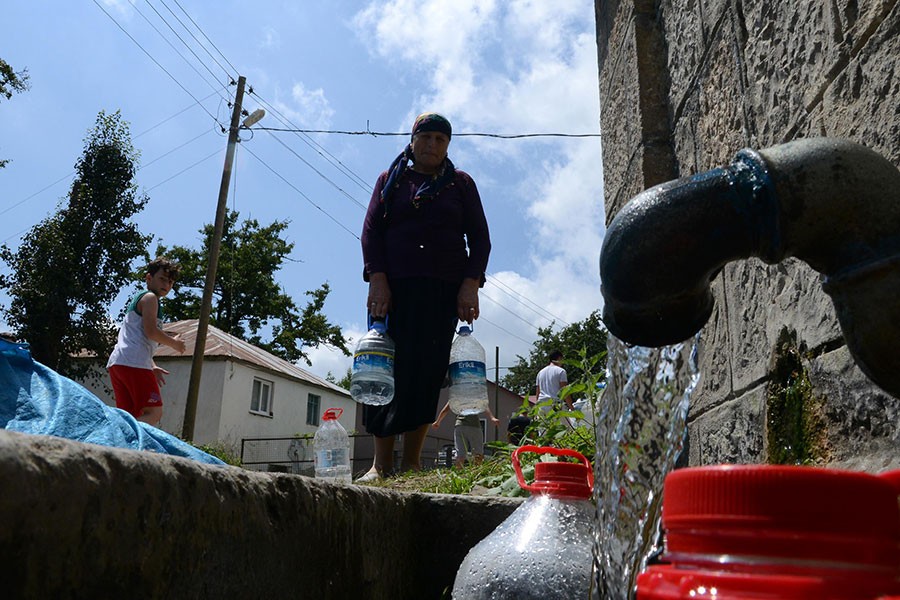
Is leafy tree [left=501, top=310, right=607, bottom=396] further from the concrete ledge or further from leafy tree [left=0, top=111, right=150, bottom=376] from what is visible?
the concrete ledge

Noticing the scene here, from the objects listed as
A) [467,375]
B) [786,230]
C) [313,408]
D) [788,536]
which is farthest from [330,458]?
[313,408]

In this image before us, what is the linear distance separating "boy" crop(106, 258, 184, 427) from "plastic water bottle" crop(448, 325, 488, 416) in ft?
7.29

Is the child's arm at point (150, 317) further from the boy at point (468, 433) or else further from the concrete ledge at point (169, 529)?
the concrete ledge at point (169, 529)

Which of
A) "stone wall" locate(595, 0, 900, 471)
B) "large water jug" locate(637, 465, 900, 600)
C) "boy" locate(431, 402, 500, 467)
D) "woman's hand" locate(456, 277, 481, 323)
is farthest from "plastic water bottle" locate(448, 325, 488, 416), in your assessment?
"large water jug" locate(637, 465, 900, 600)

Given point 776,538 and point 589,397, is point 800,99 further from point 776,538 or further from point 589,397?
point 589,397

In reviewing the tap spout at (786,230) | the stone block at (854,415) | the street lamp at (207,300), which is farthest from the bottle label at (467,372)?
the street lamp at (207,300)

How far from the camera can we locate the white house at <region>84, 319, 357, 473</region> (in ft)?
91.1

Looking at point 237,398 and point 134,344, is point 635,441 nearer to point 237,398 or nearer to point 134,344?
point 134,344

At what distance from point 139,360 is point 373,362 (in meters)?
2.41

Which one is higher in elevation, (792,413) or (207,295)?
(207,295)

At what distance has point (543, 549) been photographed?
67.6 inches

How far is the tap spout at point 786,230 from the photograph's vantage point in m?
0.96

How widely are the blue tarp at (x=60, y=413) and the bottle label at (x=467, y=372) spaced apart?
168 cm

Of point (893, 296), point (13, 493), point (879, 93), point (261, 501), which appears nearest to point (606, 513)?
point (261, 501)
